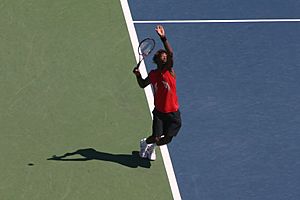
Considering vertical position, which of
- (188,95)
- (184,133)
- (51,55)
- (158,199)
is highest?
(51,55)

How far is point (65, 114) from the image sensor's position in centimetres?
1309

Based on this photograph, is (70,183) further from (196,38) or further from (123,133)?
(196,38)

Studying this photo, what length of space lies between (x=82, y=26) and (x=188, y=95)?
2.70m


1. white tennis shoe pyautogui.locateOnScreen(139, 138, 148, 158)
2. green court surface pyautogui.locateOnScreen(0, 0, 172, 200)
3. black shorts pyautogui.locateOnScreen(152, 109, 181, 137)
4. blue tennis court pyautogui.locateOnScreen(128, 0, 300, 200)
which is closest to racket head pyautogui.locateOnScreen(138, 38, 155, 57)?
black shorts pyautogui.locateOnScreen(152, 109, 181, 137)

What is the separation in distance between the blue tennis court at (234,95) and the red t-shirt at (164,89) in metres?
1.20

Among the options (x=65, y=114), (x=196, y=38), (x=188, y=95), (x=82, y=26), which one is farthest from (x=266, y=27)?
(x=65, y=114)

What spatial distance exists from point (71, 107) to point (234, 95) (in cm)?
297

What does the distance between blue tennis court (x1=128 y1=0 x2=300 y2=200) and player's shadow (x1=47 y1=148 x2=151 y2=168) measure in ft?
1.85

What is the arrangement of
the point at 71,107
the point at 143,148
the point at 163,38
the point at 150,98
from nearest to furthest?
the point at 163,38, the point at 143,148, the point at 71,107, the point at 150,98

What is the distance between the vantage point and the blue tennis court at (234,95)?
40.7 ft

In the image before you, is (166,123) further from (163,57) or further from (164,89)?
(163,57)

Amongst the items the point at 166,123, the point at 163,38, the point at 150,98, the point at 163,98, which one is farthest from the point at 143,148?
the point at 163,38

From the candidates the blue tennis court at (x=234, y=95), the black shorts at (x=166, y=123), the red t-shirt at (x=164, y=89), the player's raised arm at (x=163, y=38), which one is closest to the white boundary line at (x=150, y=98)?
the blue tennis court at (x=234, y=95)

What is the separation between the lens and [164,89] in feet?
38.1
